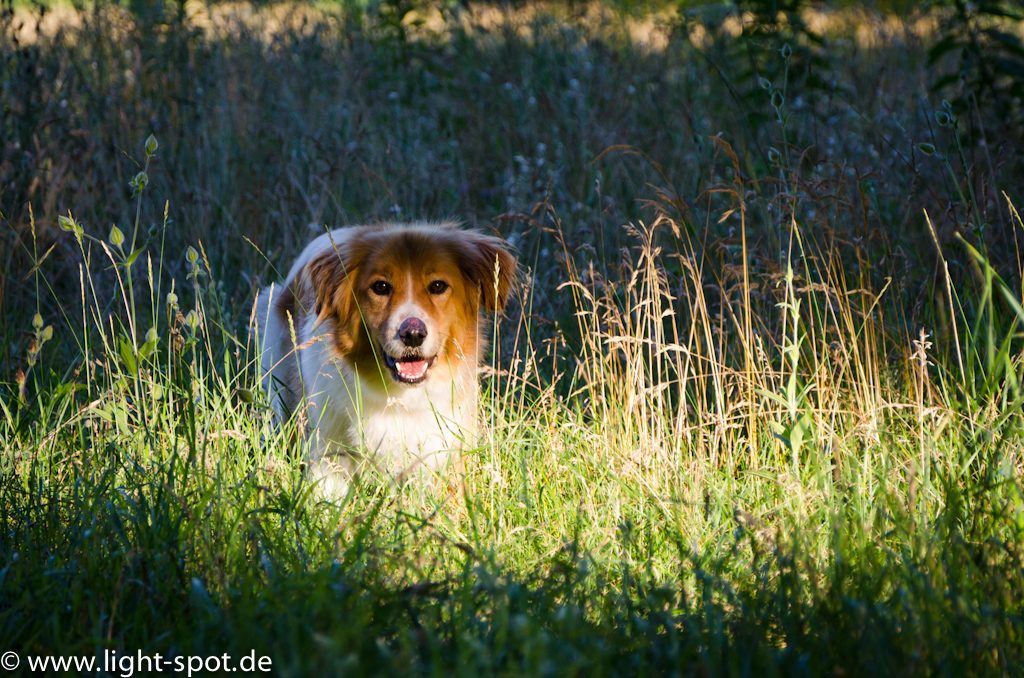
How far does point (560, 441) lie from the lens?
9.04ft

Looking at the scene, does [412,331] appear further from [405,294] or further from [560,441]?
[560,441]

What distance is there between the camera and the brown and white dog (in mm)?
3016

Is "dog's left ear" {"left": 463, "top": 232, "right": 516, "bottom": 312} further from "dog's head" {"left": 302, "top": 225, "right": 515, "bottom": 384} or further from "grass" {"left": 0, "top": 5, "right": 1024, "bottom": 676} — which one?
"grass" {"left": 0, "top": 5, "right": 1024, "bottom": 676}

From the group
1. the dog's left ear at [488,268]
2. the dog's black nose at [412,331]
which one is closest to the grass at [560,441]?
the dog's left ear at [488,268]

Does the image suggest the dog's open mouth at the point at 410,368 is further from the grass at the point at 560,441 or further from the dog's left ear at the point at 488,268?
the dog's left ear at the point at 488,268

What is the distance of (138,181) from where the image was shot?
2.24m

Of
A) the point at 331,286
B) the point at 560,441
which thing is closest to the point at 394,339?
the point at 331,286

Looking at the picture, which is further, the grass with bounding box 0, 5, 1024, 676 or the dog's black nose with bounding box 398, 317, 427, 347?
the dog's black nose with bounding box 398, 317, 427, 347

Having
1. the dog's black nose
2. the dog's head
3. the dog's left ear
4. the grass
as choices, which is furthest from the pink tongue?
the dog's left ear

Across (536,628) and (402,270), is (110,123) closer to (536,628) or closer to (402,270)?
(402,270)

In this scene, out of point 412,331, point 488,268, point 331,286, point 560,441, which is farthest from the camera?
point 488,268

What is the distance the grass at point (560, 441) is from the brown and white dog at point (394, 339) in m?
0.20

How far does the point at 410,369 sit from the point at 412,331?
18 cm

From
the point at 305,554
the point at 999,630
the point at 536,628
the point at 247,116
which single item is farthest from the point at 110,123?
the point at 999,630
